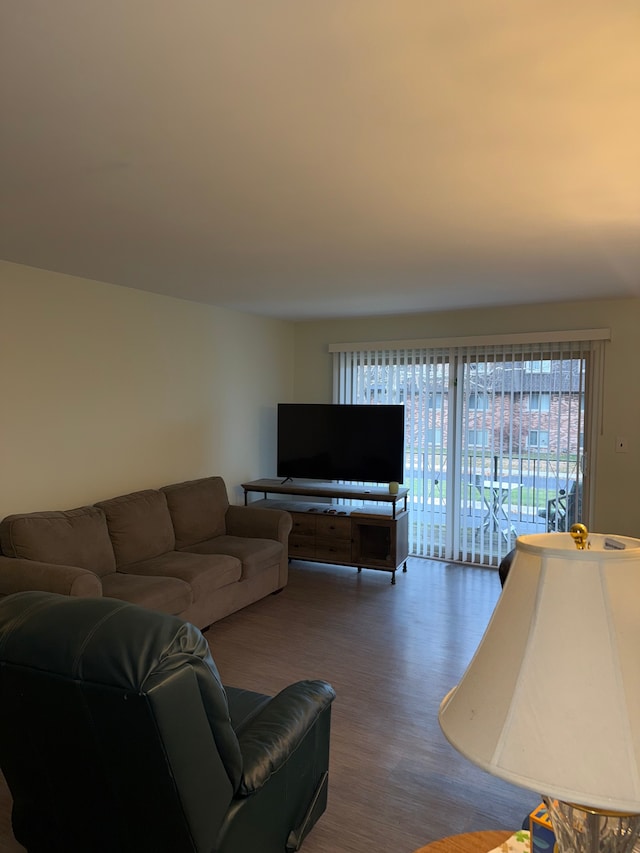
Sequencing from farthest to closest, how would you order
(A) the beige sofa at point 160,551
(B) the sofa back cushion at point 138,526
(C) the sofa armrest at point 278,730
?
1. (B) the sofa back cushion at point 138,526
2. (A) the beige sofa at point 160,551
3. (C) the sofa armrest at point 278,730

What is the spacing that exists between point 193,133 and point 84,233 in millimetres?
1423

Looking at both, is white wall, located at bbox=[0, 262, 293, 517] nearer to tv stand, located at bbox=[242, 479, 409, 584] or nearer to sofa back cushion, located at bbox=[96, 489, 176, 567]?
sofa back cushion, located at bbox=[96, 489, 176, 567]

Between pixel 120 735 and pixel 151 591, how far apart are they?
2.23 metres

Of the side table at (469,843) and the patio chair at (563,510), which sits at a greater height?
the patio chair at (563,510)

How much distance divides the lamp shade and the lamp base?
209mm

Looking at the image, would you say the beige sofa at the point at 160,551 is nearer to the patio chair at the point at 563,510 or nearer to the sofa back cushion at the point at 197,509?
the sofa back cushion at the point at 197,509

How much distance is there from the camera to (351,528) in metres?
5.41

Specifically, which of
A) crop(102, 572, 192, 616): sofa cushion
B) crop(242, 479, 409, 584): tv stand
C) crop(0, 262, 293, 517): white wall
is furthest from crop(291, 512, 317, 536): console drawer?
crop(102, 572, 192, 616): sofa cushion

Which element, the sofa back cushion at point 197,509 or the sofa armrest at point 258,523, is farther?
the sofa armrest at point 258,523

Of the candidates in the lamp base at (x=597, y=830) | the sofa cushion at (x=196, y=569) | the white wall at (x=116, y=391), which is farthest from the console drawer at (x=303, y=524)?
the lamp base at (x=597, y=830)

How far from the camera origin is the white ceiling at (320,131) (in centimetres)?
137

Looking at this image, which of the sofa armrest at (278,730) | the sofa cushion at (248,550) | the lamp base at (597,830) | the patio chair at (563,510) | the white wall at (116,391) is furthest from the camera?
the patio chair at (563,510)

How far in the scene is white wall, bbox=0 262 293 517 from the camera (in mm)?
3818

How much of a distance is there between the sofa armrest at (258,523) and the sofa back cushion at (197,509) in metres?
0.08
